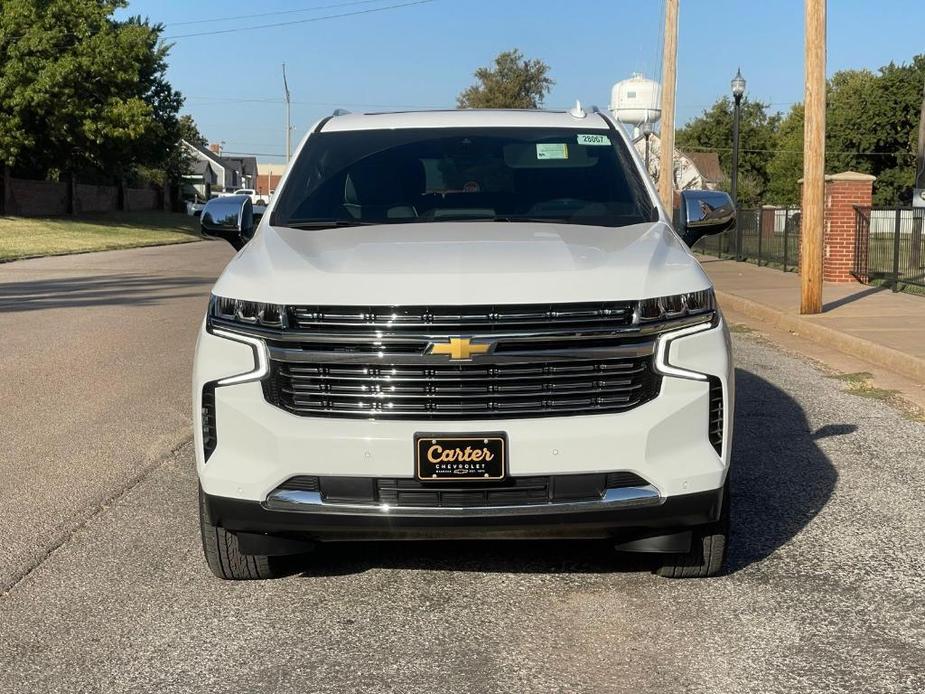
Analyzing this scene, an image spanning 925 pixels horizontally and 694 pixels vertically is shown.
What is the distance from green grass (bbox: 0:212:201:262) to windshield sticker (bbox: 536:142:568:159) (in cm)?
2415

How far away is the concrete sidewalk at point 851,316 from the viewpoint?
10945 millimetres

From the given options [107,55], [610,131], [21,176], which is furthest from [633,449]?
[21,176]

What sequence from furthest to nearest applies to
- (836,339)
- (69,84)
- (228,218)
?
1. (69,84)
2. (836,339)
3. (228,218)

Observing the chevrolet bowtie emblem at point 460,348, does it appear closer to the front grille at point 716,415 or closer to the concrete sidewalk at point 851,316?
the front grille at point 716,415

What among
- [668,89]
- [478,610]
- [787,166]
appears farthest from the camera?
[787,166]

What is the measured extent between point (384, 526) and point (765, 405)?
5250 millimetres

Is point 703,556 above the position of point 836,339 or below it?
above

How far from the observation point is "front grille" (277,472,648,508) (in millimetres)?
3863

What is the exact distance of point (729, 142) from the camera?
98.2m

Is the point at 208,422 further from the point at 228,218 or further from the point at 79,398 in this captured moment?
the point at 79,398

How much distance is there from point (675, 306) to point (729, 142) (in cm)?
9840

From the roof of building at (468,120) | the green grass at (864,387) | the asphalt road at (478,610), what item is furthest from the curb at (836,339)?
the roof of building at (468,120)

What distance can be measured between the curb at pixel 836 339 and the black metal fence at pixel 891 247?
261 cm

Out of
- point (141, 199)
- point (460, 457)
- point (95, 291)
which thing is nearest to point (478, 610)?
point (460, 457)
